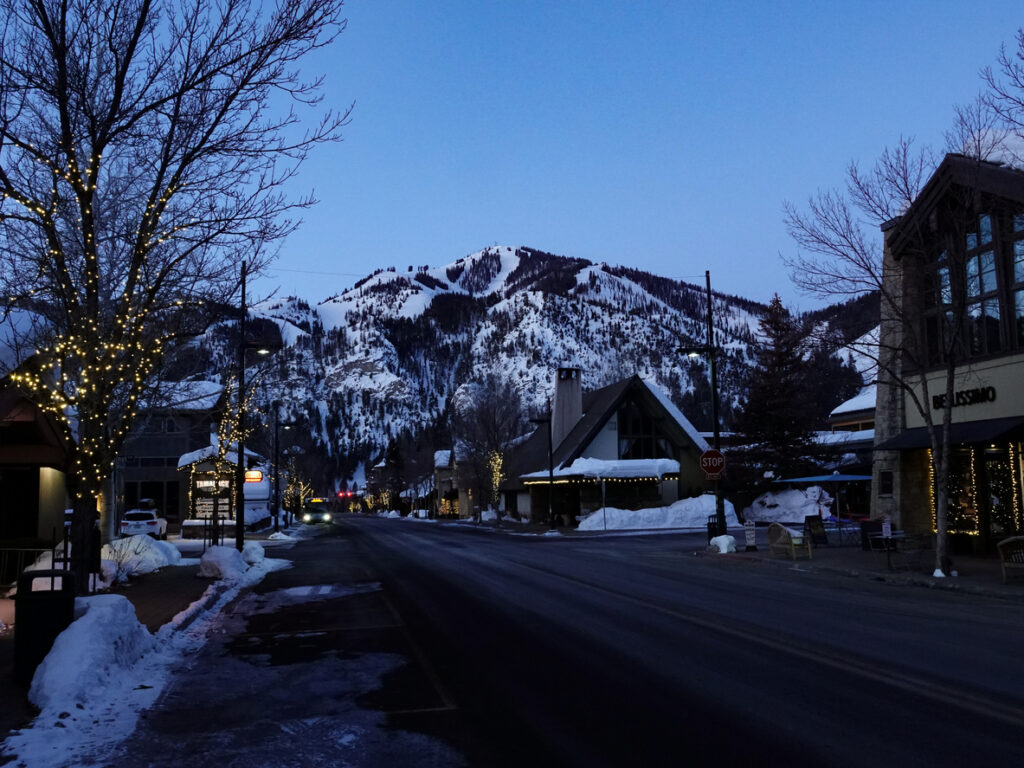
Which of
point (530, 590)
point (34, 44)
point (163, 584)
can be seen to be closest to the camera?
point (34, 44)

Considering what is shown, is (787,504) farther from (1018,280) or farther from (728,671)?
(728,671)

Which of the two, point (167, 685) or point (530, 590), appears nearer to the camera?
point (167, 685)

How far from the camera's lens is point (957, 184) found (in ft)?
67.9

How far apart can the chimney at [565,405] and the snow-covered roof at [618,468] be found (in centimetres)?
691

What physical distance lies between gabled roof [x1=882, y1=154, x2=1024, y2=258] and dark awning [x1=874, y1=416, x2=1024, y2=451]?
486 centimetres

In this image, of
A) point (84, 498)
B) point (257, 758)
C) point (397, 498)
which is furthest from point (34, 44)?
point (397, 498)

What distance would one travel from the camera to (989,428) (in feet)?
64.7

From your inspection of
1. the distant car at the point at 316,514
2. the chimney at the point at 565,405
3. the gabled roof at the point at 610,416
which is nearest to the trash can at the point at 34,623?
the gabled roof at the point at 610,416

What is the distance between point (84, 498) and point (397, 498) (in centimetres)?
13431

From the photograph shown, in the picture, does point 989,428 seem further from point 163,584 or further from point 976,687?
point 163,584

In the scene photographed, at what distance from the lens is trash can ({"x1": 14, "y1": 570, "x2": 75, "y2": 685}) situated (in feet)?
26.9

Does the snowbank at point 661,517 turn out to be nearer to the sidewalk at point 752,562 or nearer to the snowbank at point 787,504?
the snowbank at point 787,504

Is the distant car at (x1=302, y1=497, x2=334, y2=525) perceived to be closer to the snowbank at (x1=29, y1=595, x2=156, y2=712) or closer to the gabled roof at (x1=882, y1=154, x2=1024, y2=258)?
the gabled roof at (x1=882, y1=154, x2=1024, y2=258)

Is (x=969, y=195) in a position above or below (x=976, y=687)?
above
